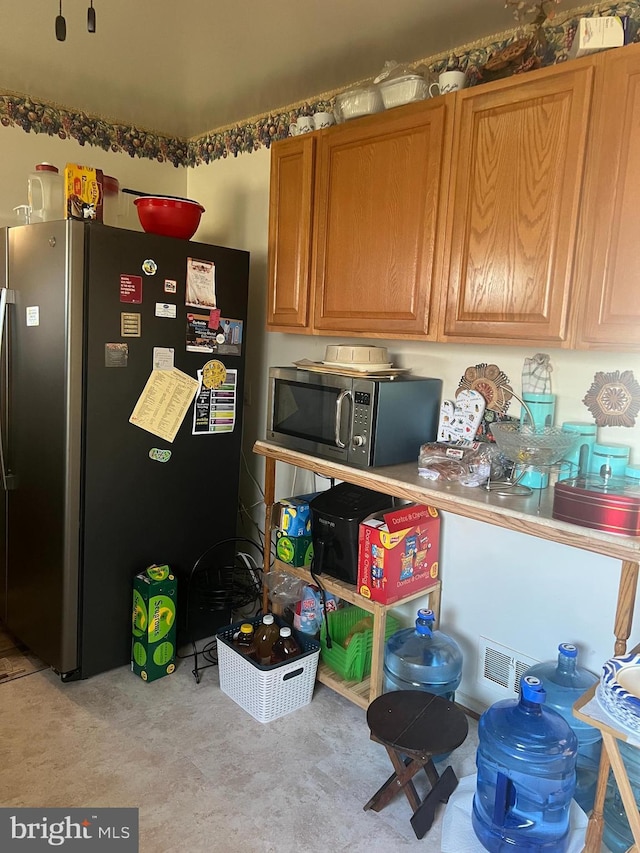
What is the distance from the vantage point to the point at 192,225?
245cm

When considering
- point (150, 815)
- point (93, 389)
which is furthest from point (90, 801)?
point (93, 389)

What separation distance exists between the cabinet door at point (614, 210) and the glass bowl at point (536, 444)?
302 millimetres

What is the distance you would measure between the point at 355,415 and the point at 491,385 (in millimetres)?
487

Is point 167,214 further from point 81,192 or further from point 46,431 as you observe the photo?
point 46,431

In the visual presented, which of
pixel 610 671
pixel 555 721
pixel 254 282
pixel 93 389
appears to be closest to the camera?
pixel 610 671

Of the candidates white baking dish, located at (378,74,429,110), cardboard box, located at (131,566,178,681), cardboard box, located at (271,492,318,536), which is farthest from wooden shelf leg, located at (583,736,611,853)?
white baking dish, located at (378,74,429,110)

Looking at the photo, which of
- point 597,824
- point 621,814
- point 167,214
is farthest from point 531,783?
point 167,214

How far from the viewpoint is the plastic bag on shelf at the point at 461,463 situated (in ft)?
6.29

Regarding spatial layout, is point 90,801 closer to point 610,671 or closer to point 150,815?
point 150,815

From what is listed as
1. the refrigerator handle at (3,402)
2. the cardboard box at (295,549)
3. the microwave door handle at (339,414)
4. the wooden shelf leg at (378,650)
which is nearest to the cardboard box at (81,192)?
the refrigerator handle at (3,402)

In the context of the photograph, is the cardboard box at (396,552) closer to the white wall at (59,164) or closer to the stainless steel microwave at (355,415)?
the stainless steel microwave at (355,415)

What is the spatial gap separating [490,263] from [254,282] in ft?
4.95

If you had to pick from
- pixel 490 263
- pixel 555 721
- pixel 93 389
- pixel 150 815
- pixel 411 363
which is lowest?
pixel 150 815

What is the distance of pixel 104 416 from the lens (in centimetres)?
222
